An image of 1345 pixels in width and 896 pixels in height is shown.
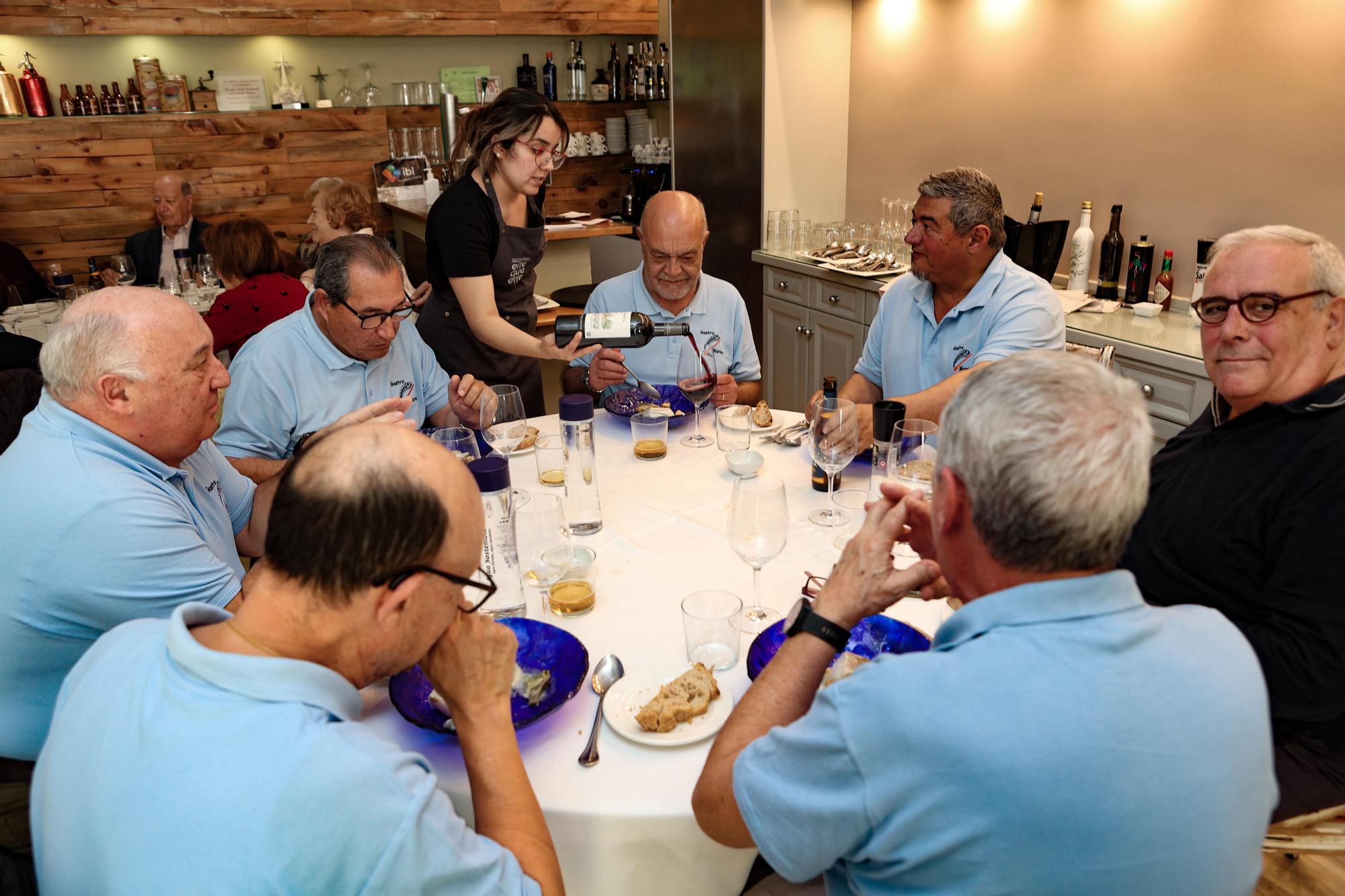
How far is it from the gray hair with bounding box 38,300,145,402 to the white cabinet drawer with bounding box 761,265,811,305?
149 inches

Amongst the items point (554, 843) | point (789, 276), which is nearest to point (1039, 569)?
point (554, 843)

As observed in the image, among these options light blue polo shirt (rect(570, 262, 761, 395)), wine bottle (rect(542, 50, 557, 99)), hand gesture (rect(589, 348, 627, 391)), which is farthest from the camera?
wine bottle (rect(542, 50, 557, 99))

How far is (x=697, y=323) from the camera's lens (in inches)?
127

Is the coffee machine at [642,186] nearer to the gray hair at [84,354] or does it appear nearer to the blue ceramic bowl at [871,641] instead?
the gray hair at [84,354]

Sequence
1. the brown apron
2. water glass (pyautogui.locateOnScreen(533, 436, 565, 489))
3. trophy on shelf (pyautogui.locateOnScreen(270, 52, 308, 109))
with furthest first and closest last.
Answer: trophy on shelf (pyautogui.locateOnScreen(270, 52, 308, 109))
the brown apron
water glass (pyautogui.locateOnScreen(533, 436, 565, 489))

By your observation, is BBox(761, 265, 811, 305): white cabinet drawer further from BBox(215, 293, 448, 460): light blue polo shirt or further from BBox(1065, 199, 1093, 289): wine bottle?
BBox(215, 293, 448, 460): light blue polo shirt

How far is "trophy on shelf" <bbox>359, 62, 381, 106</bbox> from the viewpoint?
6.37 meters

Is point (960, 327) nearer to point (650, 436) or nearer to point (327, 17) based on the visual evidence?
point (650, 436)

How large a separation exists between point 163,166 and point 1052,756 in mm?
6625

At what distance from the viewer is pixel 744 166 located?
5.38m

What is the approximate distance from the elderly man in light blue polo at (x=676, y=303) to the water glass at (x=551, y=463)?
59 centimetres

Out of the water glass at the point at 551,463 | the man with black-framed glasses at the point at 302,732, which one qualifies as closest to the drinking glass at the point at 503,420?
the water glass at the point at 551,463

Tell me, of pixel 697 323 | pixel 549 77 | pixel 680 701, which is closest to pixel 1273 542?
pixel 680 701

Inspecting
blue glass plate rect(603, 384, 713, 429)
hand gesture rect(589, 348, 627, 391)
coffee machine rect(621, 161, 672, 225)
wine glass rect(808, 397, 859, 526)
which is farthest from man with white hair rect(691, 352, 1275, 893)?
coffee machine rect(621, 161, 672, 225)
